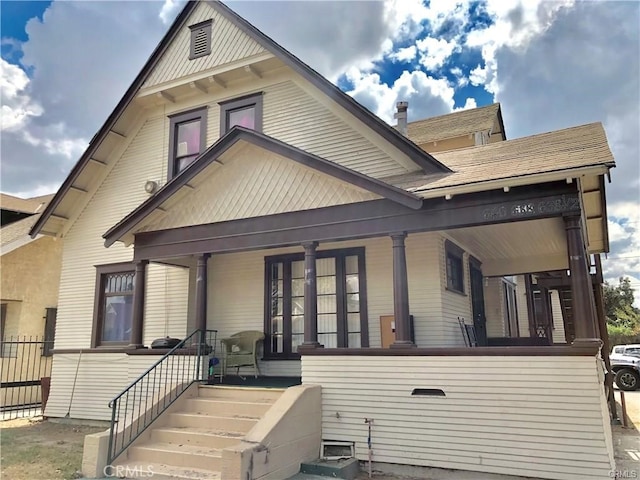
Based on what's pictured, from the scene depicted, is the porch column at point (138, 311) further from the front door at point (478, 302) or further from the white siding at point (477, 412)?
the front door at point (478, 302)

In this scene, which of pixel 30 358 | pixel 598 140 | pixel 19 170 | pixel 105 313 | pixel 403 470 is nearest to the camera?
pixel 403 470

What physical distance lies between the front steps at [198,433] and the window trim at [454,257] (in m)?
3.73

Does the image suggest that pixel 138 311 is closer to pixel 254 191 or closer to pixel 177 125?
pixel 254 191

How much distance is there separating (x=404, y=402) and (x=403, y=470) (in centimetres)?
85

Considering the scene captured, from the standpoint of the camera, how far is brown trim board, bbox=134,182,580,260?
6.08 m

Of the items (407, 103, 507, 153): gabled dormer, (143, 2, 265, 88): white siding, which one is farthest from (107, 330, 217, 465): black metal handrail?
(407, 103, 507, 153): gabled dormer

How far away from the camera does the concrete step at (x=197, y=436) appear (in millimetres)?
6184

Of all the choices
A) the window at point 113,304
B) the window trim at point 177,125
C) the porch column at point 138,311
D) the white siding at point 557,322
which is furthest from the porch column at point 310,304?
the white siding at point 557,322

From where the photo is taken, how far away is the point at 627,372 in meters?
17.4

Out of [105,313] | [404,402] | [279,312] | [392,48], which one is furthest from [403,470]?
[392,48]

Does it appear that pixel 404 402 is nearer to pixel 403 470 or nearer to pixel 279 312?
pixel 403 470

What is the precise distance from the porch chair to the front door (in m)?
4.83

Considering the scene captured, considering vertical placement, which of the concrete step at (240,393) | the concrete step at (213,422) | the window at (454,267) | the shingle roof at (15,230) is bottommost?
the concrete step at (213,422)

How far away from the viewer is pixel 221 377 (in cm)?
876
